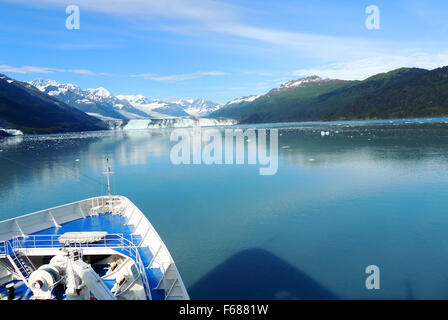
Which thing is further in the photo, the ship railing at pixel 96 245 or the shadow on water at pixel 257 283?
the shadow on water at pixel 257 283

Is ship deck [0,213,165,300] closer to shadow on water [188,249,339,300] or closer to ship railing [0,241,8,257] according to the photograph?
ship railing [0,241,8,257]

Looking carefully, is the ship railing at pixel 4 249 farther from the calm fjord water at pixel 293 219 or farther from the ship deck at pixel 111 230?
the calm fjord water at pixel 293 219

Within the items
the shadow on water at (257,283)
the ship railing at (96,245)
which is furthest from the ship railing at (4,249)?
the shadow on water at (257,283)

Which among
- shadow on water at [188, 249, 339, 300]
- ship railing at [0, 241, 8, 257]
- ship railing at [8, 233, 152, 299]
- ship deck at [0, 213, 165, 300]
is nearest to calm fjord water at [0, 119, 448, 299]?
shadow on water at [188, 249, 339, 300]

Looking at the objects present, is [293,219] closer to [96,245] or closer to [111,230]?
[111,230]

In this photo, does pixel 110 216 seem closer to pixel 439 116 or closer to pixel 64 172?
pixel 64 172

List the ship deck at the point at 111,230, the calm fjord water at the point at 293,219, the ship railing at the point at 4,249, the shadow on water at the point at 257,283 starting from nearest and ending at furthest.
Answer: the ship deck at the point at 111,230, the ship railing at the point at 4,249, the shadow on water at the point at 257,283, the calm fjord water at the point at 293,219

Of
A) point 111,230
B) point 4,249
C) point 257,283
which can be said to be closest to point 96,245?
point 111,230
